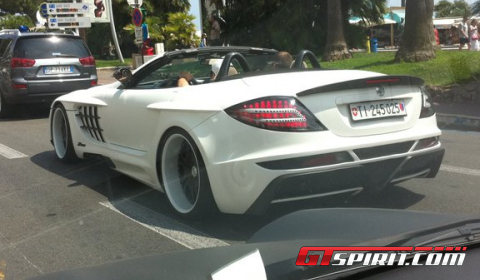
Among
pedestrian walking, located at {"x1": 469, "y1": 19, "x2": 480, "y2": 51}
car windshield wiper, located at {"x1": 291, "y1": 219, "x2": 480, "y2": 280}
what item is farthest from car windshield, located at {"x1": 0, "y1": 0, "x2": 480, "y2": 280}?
pedestrian walking, located at {"x1": 469, "y1": 19, "x2": 480, "y2": 51}

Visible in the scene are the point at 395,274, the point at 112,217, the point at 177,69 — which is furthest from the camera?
the point at 177,69

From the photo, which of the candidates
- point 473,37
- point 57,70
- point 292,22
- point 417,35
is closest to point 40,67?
point 57,70

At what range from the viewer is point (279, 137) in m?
3.76

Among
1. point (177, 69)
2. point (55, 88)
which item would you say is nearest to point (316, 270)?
point (177, 69)

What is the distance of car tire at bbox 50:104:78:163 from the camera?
21.9 feet

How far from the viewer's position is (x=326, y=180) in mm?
3789

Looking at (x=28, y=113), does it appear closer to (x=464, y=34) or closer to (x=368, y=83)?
(x=368, y=83)

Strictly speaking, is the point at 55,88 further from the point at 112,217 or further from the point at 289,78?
the point at 289,78

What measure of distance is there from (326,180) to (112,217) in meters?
2.04

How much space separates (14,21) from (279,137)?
53.2 metres

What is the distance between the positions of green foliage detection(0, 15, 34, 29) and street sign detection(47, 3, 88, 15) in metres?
26.2

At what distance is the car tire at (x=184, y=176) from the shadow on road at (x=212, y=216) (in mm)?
146

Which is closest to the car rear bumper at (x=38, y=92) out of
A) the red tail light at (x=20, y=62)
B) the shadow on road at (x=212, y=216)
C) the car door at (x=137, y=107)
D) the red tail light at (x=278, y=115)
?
the red tail light at (x=20, y=62)

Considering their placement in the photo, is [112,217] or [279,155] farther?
[112,217]
